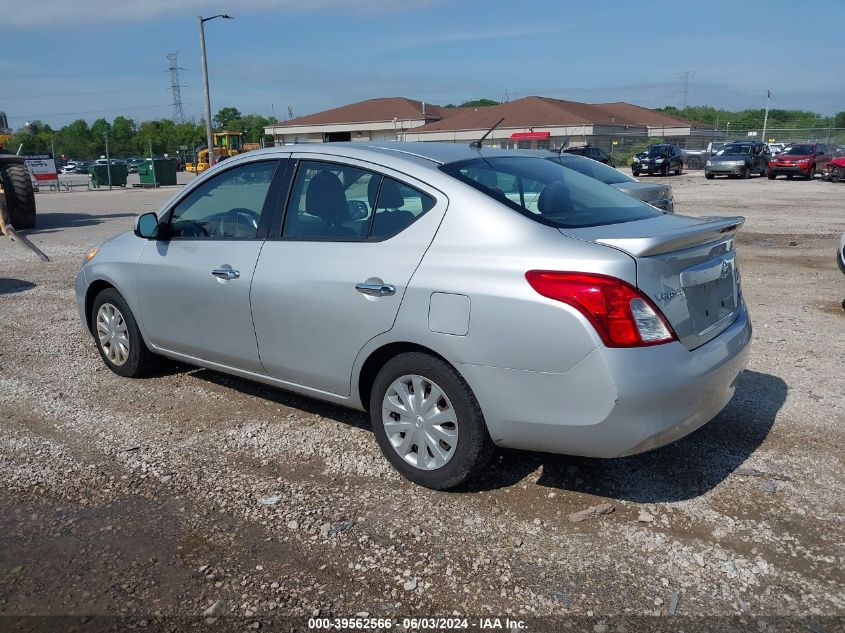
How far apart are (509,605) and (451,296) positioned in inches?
53.2

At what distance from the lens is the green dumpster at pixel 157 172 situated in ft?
125

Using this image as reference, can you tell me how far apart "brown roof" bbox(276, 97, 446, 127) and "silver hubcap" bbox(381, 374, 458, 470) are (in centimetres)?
5455

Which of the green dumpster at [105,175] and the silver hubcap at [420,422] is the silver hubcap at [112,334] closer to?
the silver hubcap at [420,422]

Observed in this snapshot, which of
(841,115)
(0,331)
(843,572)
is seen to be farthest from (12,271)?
(841,115)

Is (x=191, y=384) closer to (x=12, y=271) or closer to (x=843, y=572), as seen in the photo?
(x=843, y=572)

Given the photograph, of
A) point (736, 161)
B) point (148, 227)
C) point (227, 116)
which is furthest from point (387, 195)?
point (227, 116)

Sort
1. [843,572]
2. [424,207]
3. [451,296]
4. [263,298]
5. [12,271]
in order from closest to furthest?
[843,572] < [451,296] < [424,207] < [263,298] < [12,271]

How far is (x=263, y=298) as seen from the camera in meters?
4.27

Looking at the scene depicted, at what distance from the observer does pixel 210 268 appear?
459 centimetres

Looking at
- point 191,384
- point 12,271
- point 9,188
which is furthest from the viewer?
point 9,188

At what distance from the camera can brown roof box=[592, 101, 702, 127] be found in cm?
7054

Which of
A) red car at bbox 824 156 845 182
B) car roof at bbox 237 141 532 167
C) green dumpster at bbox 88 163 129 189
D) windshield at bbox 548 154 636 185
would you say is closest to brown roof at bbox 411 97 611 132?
green dumpster at bbox 88 163 129 189

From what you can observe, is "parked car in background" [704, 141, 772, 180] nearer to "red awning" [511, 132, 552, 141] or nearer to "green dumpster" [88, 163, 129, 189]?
"red awning" [511, 132, 552, 141]

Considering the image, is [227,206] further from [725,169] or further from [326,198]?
[725,169]
